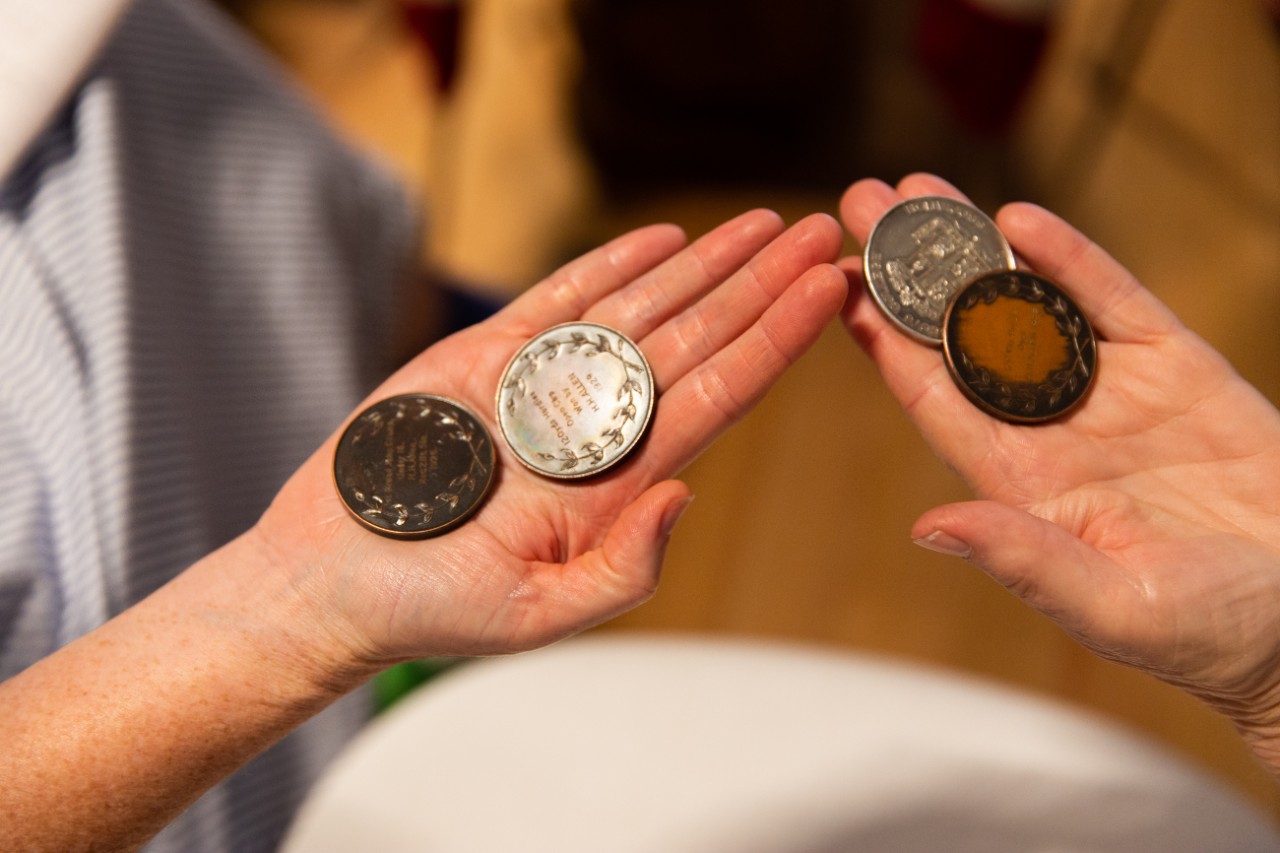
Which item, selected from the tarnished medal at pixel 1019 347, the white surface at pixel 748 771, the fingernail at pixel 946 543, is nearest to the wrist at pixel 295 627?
the white surface at pixel 748 771

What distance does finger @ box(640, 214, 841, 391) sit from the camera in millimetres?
812

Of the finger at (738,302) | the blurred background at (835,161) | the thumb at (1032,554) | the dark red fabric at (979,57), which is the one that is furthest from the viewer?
the dark red fabric at (979,57)

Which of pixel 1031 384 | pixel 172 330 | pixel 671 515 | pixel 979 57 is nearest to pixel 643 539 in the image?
pixel 671 515

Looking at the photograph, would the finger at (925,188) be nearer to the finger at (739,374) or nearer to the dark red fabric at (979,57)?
the finger at (739,374)

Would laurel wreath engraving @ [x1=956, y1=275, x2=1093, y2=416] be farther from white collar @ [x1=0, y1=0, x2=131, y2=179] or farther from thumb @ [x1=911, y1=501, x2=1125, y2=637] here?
white collar @ [x1=0, y1=0, x2=131, y2=179]

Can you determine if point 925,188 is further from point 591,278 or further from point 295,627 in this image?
point 295,627

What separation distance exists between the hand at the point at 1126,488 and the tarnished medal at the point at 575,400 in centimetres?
22

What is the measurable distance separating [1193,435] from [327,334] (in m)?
0.96

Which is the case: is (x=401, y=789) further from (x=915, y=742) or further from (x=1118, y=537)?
(x=1118, y=537)

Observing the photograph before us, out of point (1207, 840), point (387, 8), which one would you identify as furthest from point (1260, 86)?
point (387, 8)

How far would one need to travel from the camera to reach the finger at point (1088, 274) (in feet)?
2.79

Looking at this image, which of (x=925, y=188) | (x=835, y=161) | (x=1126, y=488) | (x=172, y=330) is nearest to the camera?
(x=1126, y=488)

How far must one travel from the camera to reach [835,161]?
2.05 metres

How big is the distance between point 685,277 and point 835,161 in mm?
1311
